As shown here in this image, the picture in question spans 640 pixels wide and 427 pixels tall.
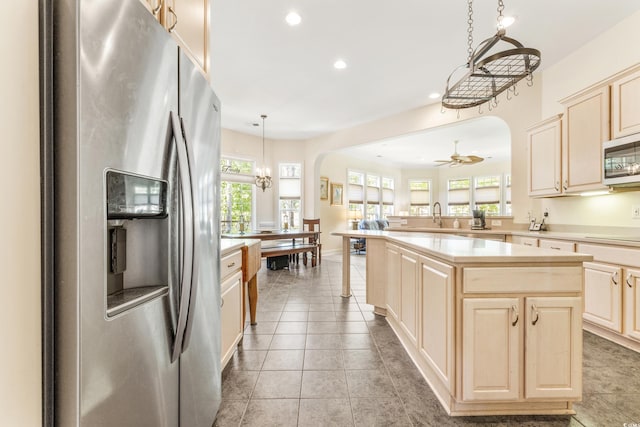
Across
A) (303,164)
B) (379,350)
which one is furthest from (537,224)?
(303,164)

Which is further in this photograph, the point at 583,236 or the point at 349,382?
the point at 583,236

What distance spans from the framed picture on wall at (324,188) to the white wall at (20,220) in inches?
269

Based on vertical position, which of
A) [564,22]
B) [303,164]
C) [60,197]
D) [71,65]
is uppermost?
[564,22]

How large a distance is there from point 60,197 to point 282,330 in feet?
7.49

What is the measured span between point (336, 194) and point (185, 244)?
23.3 feet

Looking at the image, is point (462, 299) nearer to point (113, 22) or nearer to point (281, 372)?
point (281, 372)

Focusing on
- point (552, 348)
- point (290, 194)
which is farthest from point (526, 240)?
point (290, 194)

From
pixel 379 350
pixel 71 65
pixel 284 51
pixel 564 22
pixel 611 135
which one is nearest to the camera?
pixel 71 65

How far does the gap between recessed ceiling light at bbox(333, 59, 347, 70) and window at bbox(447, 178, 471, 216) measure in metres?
8.50

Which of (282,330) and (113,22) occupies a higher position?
(113,22)

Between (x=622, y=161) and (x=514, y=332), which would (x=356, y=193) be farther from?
(x=514, y=332)

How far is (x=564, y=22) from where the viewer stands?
8.80 feet

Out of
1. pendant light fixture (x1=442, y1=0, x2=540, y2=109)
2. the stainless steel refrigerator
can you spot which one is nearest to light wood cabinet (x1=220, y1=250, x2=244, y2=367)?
the stainless steel refrigerator

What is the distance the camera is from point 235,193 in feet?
21.4
